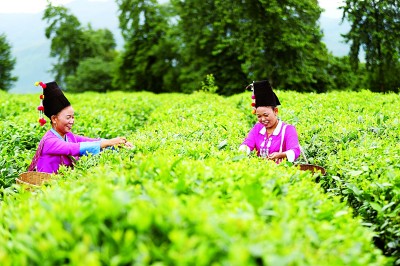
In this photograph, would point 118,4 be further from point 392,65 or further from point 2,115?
point 2,115

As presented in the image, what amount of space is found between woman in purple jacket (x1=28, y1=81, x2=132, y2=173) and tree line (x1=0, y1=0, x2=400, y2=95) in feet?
42.5

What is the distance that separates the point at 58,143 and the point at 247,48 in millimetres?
25940

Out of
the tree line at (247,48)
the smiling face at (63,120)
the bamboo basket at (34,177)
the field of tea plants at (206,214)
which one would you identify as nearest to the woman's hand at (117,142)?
the field of tea plants at (206,214)

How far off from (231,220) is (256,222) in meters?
0.26

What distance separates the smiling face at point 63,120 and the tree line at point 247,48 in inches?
509

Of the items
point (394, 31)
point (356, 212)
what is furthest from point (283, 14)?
point (356, 212)

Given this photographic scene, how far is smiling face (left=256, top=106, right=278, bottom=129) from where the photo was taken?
614 cm

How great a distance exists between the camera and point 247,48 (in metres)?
30.6

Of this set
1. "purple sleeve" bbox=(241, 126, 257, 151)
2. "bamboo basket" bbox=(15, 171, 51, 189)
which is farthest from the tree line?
"bamboo basket" bbox=(15, 171, 51, 189)

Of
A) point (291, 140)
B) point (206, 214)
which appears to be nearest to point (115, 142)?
point (291, 140)

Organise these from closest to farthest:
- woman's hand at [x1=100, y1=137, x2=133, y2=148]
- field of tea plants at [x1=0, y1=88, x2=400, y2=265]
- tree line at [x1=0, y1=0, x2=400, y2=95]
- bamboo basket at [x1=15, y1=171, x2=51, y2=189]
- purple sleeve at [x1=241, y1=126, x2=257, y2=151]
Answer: field of tea plants at [x1=0, y1=88, x2=400, y2=265] < bamboo basket at [x1=15, y1=171, x2=51, y2=189] < woman's hand at [x1=100, y1=137, x2=133, y2=148] < purple sleeve at [x1=241, y1=126, x2=257, y2=151] < tree line at [x1=0, y1=0, x2=400, y2=95]

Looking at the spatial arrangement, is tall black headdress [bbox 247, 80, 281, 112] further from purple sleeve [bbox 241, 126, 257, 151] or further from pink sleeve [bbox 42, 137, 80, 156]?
pink sleeve [bbox 42, 137, 80, 156]

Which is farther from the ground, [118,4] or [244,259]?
[118,4]

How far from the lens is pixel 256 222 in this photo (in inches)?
100
